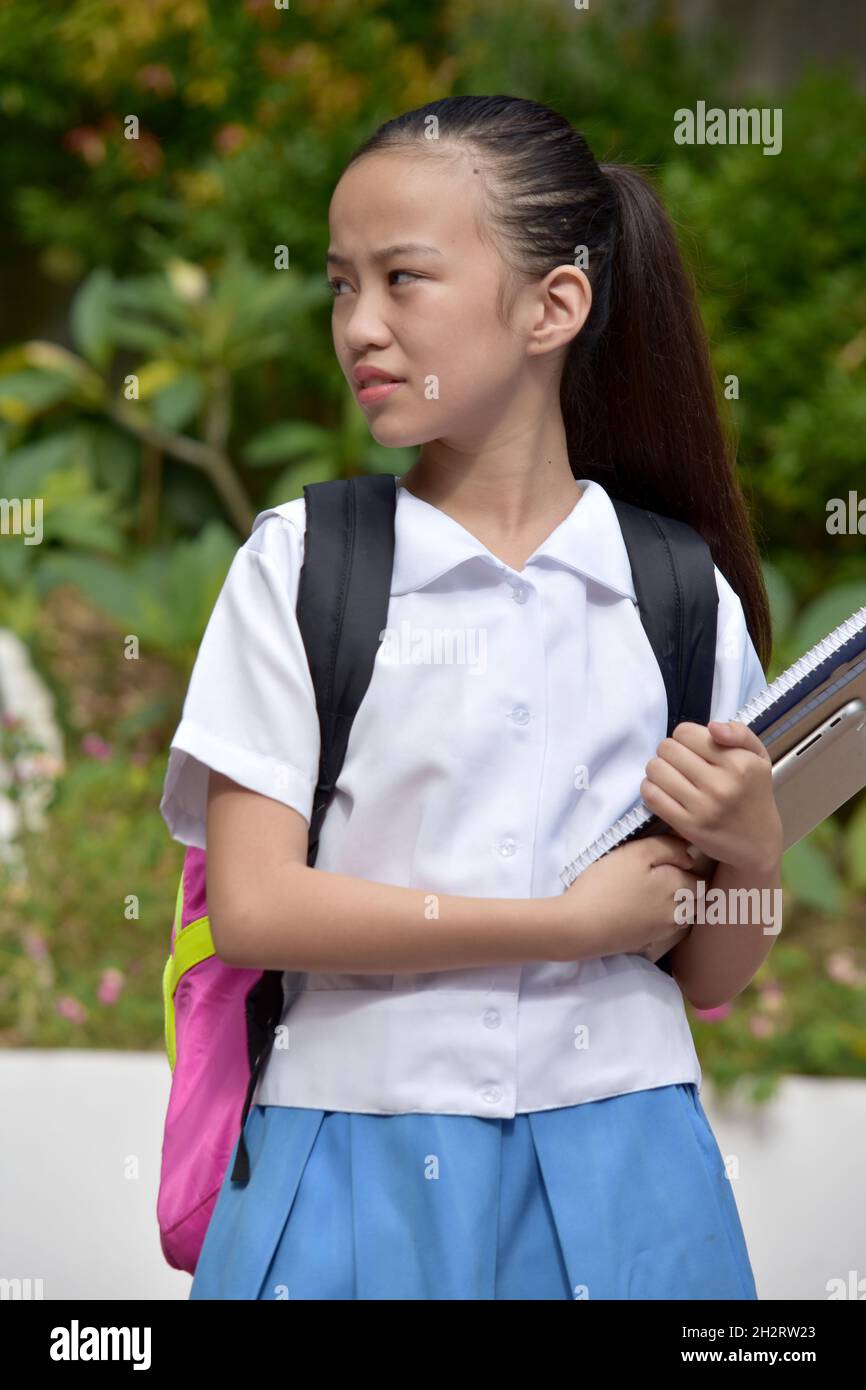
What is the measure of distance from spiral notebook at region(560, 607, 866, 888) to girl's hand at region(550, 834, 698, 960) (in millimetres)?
16

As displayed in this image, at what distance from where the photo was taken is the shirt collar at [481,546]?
1.18 metres

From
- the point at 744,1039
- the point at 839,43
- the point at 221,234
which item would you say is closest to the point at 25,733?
the point at 744,1039

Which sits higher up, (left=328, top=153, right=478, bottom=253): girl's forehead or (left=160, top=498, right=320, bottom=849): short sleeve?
(left=328, top=153, right=478, bottom=253): girl's forehead

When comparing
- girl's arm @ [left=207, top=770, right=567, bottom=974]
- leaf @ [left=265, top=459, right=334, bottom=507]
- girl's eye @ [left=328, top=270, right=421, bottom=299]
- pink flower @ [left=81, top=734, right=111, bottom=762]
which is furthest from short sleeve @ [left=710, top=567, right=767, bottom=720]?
leaf @ [left=265, top=459, right=334, bottom=507]

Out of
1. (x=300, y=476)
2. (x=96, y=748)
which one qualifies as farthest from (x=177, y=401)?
(x=96, y=748)

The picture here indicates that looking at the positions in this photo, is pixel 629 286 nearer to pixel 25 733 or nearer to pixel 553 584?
pixel 553 584

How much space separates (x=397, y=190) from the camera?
1142 mm

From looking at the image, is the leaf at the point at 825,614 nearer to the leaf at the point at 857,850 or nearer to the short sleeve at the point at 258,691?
the leaf at the point at 857,850

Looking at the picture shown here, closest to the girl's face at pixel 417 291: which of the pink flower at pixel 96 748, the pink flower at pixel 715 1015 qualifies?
the pink flower at pixel 715 1015

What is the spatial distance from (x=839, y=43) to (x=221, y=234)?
6.23 ft

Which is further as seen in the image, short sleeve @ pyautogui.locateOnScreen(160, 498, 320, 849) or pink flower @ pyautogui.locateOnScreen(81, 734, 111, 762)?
pink flower @ pyautogui.locateOnScreen(81, 734, 111, 762)

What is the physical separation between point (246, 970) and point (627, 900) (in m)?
0.32

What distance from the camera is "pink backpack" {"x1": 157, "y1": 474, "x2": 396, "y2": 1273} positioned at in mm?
1141

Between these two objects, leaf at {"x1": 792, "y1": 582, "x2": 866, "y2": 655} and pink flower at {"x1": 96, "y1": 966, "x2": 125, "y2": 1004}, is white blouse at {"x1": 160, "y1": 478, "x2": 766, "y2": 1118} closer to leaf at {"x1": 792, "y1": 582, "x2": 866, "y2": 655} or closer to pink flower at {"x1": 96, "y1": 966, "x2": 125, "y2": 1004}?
pink flower at {"x1": 96, "y1": 966, "x2": 125, "y2": 1004}
